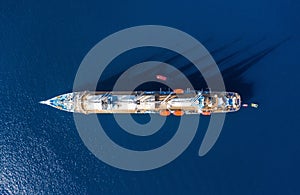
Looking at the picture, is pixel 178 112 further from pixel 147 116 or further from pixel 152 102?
pixel 147 116

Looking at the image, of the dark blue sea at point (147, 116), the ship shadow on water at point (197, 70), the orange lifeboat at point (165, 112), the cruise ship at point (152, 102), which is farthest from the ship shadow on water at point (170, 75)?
the cruise ship at point (152, 102)

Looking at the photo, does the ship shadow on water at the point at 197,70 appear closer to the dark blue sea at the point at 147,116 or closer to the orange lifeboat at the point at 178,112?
the dark blue sea at the point at 147,116

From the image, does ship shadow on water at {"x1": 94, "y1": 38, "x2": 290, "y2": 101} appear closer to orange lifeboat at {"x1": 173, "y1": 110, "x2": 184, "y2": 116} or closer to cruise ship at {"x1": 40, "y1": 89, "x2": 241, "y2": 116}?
cruise ship at {"x1": 40, "y1": 89, "x2": 241, "y2": 116}

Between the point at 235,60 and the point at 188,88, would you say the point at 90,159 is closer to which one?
the point at 188,88

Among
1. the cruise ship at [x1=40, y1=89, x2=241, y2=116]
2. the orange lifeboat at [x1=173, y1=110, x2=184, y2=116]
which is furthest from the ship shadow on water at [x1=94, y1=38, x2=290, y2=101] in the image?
the orange lifeboat at [x1=173, y1=110, x2=184, y2=116]

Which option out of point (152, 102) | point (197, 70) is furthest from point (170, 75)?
point (152, 102)

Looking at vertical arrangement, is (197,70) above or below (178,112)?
above

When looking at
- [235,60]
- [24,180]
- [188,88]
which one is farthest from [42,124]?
[235,60]

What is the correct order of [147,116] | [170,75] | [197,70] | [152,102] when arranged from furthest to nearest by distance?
1. [197,70]
2. [170,75]
3. [147,116]
4. [152,102]

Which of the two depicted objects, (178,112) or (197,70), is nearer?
(178,112)
